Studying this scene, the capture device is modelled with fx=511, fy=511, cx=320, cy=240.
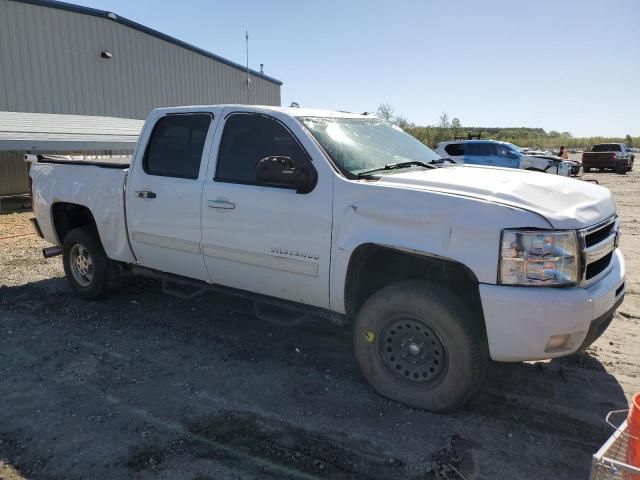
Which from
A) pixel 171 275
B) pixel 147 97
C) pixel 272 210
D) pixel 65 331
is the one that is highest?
pixel 147 97

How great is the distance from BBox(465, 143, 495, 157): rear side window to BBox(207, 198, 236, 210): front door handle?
1694 cm

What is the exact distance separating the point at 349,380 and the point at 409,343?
0.71 meters

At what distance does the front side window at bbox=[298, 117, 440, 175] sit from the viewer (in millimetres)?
3840

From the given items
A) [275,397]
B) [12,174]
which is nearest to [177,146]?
[275,397]

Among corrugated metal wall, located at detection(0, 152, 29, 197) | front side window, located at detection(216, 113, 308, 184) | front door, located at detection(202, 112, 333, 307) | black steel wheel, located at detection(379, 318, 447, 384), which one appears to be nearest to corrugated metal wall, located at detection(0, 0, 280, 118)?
corrugated metal wall, located at detection(0, 152, 29, 197)

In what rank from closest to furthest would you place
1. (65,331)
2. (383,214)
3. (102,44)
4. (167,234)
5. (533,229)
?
(533,229) < (383,214) < (167,234) < (65,331) < (102,44)

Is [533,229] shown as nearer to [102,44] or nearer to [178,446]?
[178,446]

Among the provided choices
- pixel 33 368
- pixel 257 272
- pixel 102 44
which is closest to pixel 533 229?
pixel 257 272

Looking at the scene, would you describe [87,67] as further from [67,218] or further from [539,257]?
[539,257]

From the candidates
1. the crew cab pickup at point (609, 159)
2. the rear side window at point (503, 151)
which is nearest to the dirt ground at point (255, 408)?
the rear side window at point (503, 151)

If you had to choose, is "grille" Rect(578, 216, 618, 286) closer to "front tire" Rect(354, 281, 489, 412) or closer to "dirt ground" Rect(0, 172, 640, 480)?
"front tire" Rect(354, 281, 489, 412)

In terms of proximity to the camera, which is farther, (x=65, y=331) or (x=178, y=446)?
(x=65, y=331)

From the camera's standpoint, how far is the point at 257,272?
161 inches

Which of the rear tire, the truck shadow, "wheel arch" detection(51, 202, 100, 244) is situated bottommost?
the truck shadow
